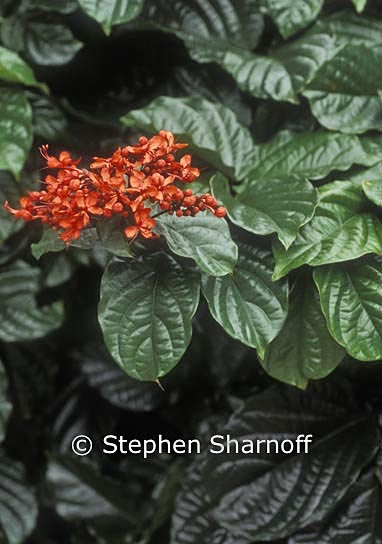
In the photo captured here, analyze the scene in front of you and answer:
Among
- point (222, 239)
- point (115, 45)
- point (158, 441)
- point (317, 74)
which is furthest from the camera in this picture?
point (158, 441)

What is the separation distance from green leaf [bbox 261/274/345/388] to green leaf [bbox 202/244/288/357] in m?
0.07

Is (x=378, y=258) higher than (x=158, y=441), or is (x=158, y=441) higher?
(x=378, y=258)

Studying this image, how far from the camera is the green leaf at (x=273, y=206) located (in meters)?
1.12

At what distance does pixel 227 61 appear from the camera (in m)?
1.41

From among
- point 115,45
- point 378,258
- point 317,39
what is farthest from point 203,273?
point 115,45

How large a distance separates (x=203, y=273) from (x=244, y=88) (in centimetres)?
38

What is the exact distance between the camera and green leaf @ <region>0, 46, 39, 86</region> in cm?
137

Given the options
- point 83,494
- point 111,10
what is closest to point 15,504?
point 83,494

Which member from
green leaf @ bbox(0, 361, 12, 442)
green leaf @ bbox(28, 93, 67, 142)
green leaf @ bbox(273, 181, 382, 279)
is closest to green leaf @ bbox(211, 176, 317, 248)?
green leaf @ bbox(273, 181, 382, 279)

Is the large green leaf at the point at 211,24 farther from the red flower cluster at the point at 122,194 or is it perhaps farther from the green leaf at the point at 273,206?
the red flower cluster at the point at 122,194

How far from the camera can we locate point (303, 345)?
122 cm

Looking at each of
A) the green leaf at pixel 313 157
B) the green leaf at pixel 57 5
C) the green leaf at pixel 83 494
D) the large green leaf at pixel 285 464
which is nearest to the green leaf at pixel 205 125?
the green leaf at pixel 313 157

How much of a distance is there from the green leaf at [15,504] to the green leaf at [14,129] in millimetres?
639

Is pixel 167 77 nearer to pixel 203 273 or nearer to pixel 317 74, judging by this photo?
pixel 317 74
